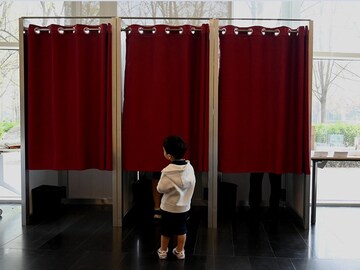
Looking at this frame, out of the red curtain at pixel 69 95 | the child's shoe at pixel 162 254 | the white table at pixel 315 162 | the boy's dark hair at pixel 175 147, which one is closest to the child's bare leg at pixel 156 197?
the red curtain at pixel 69 95

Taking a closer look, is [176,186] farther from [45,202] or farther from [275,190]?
[45,202]

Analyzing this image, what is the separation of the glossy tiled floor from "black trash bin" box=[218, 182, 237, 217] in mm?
163

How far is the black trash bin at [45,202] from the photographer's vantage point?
3891 mm

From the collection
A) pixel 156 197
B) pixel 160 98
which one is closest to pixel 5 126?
pixel 156 197

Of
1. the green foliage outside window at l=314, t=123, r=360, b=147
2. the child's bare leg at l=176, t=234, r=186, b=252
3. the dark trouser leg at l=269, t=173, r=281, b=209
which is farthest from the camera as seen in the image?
the green foliage outside window at l=314, t=123, r=360, b=147

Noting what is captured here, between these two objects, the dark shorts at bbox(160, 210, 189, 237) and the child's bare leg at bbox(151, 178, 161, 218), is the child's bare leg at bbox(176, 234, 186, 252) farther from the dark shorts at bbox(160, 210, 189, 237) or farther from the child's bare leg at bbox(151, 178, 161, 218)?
the child's bare leg at bbox(151, 178, 161, 218)

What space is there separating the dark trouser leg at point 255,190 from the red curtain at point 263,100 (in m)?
0.57

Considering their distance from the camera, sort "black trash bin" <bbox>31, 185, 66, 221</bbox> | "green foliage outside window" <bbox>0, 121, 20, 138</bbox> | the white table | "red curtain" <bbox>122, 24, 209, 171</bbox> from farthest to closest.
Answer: "green foliage outside window" <bbox>0, 121, 20, 138</bbox> < "black trash bin" <bbox>31, 185, 66, 221</bbox> < the white table < "red curtain" <bbox>122, 24, 209, 171</bbox>

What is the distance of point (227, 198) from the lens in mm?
4250

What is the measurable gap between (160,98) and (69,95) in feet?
3.02

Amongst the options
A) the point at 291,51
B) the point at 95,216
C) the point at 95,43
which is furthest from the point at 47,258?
the point at 291,51

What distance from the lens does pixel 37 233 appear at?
11.2ft

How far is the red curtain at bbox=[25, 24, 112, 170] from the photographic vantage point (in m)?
3.53

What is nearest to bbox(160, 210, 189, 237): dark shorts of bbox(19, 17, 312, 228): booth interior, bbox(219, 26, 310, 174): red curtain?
bbox(19, 17, 312, 228): booth interior
